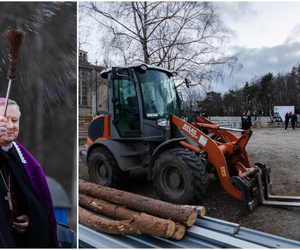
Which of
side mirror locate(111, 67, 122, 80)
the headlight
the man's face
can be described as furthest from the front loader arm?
the man's face

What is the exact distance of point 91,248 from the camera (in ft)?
8.26

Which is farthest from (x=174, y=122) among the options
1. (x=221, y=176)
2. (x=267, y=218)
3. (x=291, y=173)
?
(x=291, y=173)

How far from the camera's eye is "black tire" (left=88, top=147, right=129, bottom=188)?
4.43 metres

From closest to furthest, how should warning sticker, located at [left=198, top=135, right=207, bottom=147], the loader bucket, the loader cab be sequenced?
the loader bucket < warning sticker, located at [left=198, top=135, right=207, bottom=147] < the loader cab

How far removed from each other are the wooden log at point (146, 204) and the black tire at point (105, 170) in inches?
22.3

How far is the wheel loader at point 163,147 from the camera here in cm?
353

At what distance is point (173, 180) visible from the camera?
3709mm

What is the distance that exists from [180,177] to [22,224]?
2543 mm

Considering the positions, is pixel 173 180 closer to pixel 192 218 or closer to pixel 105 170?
pixel 192 218

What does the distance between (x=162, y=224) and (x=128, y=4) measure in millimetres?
8485

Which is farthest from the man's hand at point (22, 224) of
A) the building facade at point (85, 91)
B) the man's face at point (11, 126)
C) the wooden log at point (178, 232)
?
the wooden log at point (178, 232)

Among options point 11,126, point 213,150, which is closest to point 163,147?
point 213,150

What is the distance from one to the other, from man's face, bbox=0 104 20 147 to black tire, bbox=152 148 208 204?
2.52 m

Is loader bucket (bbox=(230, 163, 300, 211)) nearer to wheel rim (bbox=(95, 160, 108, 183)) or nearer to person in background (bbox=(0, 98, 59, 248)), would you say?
wheel rim (bbox=(95, 160, 108, 183))
